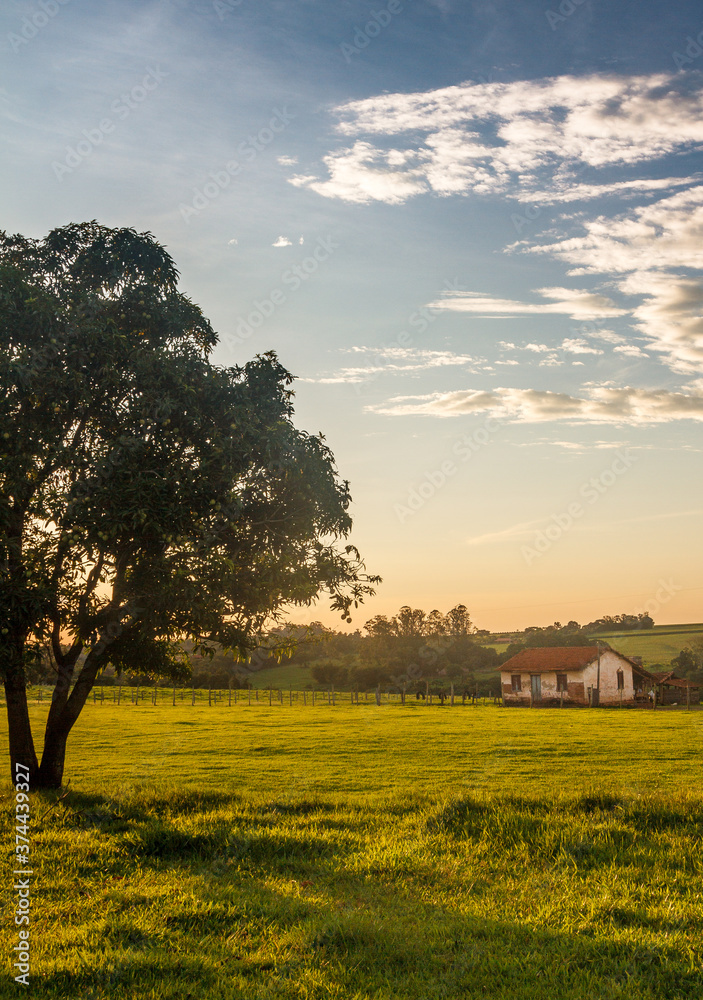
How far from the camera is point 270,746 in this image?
3453 centimetres

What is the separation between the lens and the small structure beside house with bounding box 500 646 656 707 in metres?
70.3

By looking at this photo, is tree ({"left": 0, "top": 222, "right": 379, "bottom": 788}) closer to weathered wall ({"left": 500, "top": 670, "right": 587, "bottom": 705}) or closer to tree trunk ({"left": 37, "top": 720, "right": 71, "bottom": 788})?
tree trunk ({"left": 37, "top": 720, "right": 71, "bottom": 788})

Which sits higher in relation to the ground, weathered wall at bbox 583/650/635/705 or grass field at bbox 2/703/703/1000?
grass field at bbox 2/703/703/1000

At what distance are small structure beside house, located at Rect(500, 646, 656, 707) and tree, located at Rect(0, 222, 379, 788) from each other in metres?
59.0

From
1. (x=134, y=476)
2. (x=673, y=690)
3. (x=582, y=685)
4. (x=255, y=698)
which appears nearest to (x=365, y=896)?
(x=134, y=476)

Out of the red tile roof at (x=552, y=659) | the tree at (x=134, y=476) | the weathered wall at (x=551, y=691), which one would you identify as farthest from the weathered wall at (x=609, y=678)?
the tree at (x=134, y=476)

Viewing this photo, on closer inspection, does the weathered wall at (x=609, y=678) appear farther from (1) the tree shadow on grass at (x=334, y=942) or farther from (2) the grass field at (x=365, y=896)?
(1) the tree shadow on grass at (x=334, y=942)

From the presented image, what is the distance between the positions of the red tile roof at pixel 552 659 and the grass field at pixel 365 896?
58.6m

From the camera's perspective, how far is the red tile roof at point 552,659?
231 ft

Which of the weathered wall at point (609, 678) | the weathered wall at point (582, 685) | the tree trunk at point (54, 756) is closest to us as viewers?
the tree trunk at point (54, 756)

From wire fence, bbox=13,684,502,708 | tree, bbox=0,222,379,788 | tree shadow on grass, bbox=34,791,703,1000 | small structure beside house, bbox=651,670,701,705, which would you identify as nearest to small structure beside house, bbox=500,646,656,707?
small structure beside house, bbox=651,670,701,705

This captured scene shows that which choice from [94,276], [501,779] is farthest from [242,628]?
[501,779]

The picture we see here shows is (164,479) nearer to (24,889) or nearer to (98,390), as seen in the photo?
(98,390)

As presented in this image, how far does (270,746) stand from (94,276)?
964 inches
